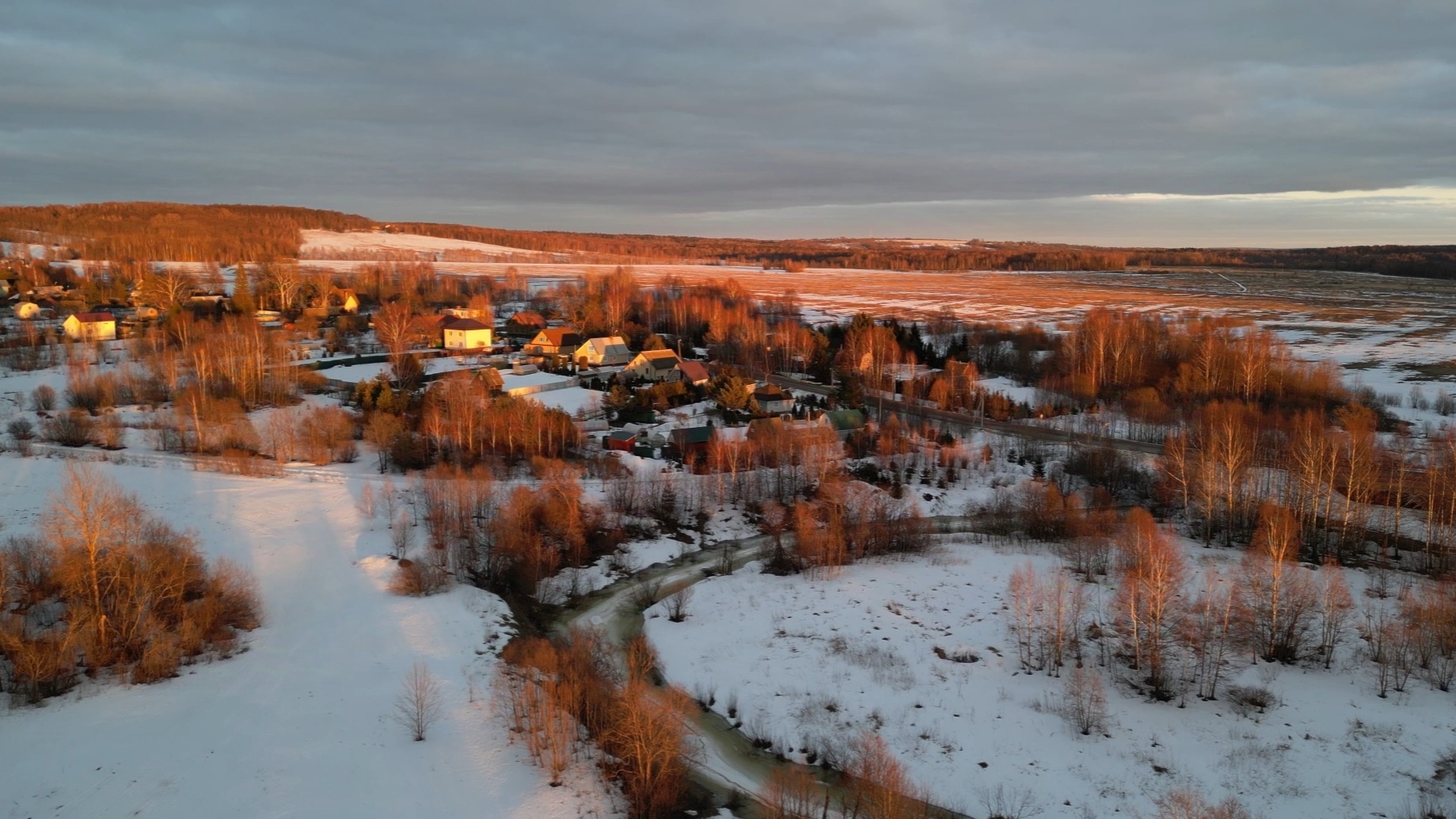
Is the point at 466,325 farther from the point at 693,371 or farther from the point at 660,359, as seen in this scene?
the point at 693,371

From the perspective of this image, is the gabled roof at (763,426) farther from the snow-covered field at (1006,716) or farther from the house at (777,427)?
the snow-covered field at (1006,716)

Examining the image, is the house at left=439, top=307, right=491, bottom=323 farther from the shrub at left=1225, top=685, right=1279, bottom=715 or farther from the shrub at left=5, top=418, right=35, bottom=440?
the shrub at left=1225, top=685, right=1279, bottom=715

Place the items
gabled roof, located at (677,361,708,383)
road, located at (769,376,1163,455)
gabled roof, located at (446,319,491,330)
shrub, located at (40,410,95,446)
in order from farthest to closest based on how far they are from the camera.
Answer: gabled roof, located at (446,319,491,330) → gabled roof, located at (677,361,708,383) → road, located at (769,376,1163,455) → shrub, located at (40,410,95,446)

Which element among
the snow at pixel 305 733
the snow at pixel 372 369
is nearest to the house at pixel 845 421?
the snow at pixel 305 733

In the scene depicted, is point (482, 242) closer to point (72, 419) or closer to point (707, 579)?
point (72, 419)

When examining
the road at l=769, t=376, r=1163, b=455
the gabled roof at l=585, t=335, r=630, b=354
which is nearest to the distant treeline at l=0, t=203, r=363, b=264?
the gabled roof at l=585, t=335, r=630, b=354

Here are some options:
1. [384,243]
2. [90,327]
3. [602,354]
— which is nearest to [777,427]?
[602,354]

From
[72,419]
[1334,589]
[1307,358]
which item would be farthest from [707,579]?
[1307,358]
